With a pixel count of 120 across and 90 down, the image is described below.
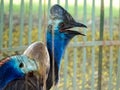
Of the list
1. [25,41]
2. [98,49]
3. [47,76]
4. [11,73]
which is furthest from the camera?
[98,49]

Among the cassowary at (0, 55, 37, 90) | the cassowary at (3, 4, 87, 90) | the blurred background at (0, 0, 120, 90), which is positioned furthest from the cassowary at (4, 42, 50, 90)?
the blurred background at (0, 0, 120, 90)

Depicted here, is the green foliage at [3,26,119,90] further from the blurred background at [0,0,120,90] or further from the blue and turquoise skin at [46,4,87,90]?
the blue and turquoise skin at [46,4,87,90]

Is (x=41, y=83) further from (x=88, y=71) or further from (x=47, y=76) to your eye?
(x=88, y=71)

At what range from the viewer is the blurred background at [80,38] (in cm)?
321

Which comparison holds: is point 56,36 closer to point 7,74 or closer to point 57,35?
point 57,35

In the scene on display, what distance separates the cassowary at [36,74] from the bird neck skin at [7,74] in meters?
0.02

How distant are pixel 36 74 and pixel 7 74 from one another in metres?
0.15

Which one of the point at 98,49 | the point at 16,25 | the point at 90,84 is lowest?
the point at 90,84

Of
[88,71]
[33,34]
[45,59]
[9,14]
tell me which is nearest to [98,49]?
[88,71]

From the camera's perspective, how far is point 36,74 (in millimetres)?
2365

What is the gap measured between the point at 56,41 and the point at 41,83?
316 millimetres

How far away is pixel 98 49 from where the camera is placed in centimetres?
365

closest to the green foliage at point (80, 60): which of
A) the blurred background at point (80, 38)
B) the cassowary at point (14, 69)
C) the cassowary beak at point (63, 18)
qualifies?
the blurred background at point (80, 38)

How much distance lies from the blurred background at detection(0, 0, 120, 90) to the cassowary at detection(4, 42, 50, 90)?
805 millimetres
